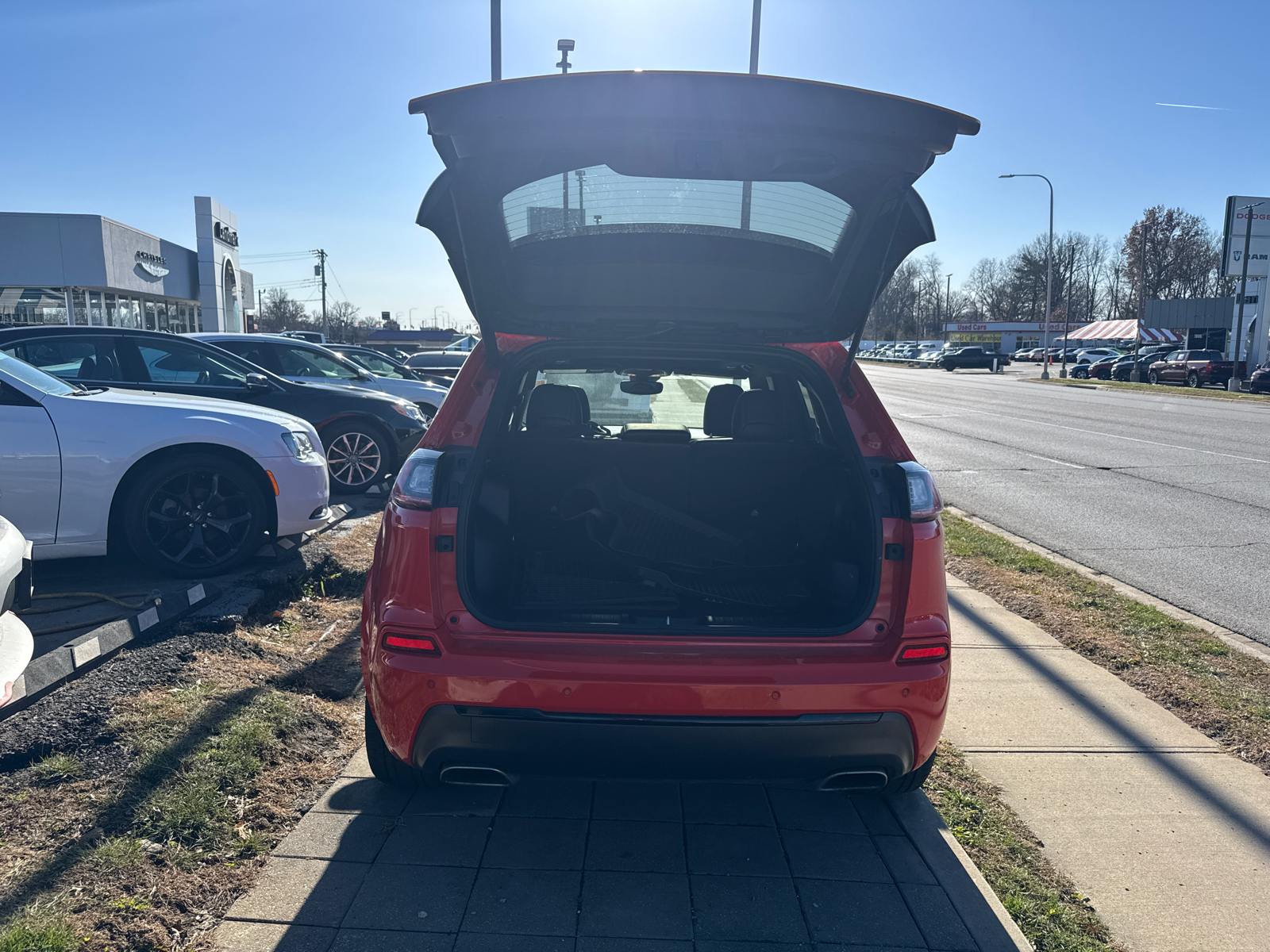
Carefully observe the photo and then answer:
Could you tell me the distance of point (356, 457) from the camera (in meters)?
8.42

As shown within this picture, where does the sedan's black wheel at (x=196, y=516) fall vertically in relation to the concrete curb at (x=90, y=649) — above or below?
above

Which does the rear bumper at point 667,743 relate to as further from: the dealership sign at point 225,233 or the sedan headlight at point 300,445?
the dealership sign at point 225,233

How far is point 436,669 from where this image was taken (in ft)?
8.09

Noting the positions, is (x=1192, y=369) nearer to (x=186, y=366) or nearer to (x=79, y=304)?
(x=186, y=366)

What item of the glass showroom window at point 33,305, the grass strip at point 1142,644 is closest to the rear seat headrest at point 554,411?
the grass strip at point 1142,644

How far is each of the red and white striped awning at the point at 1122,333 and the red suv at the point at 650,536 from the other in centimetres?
6116

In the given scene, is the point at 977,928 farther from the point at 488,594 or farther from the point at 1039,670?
the point at 1039,670

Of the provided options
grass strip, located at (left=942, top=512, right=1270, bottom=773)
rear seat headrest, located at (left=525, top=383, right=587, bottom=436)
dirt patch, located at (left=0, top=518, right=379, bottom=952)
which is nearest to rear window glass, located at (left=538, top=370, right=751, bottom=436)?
rear seat headrest, located at (left=525, top=383, right=587, bottom=436)

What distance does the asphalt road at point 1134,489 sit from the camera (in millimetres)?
6371

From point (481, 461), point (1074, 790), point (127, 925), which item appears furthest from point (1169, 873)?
point (127, 925)

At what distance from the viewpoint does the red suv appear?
2404mm

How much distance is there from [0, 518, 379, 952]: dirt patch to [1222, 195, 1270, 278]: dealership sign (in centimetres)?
5129

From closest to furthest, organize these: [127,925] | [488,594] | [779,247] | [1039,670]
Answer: [127,925] → [488,594] → [779,247] → [1039,670]

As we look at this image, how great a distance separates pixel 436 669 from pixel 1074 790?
92.9 inches
